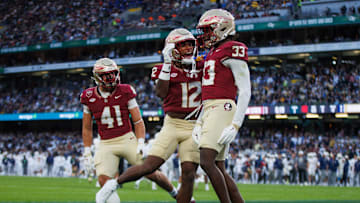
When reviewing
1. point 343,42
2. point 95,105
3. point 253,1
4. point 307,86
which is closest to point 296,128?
point 307,86

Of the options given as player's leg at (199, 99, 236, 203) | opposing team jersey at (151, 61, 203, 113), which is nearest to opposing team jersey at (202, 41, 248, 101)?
player's leg at (199, 99, 236, 203)

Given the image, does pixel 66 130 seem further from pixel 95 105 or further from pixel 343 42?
pixel 95 105

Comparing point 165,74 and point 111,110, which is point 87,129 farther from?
point 165,74

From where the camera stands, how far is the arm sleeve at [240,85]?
5.32 meters

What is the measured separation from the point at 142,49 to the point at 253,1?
10414 mm

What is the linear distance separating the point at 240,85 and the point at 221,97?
26 centimetres

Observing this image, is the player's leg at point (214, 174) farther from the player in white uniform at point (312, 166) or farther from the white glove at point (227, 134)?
the player in white uniform at point (312, 166)

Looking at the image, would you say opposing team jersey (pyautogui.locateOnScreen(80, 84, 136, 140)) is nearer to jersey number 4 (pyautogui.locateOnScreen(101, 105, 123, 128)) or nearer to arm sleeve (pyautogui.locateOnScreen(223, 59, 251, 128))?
jersey number 4 (pyautogui.locateOnScreen(101, 105, 123, 128))

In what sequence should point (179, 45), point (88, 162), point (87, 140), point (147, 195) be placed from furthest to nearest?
point (147, 195)
point (87, 140)
point (88, 162)
point (179, 45)

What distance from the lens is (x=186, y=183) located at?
6031 millimetres

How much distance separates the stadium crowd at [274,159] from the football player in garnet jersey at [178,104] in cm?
1585

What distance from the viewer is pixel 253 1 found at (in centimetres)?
3678

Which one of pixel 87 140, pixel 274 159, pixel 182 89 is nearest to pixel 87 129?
pixel 87 140

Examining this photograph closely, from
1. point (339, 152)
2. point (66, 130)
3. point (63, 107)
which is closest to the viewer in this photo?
point (339, 152)
